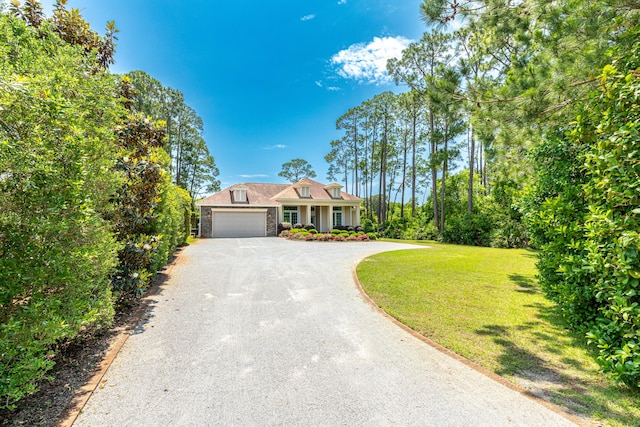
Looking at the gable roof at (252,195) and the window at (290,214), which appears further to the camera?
the window at (290,214)

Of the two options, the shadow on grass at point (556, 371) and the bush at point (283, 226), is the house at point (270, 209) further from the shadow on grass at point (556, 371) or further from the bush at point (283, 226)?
the shadow on grass at point (556, 371)

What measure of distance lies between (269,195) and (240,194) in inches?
141

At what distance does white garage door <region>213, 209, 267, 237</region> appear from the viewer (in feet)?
71.3

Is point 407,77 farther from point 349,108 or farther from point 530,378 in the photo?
point 530,378

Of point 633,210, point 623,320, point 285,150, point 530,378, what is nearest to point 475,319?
point 530,378

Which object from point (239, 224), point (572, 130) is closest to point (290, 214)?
point (239, 224)

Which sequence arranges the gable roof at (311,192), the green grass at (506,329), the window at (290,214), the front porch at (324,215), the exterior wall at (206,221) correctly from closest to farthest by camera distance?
the green grass at (506,329)
the exterior wall at (206,221)
the gable roof at (311,192)
the window at (290,214)
the front porch at (324,215)

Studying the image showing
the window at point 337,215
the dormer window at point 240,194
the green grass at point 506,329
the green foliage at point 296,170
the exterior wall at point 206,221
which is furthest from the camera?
the green foliage at point 296,170

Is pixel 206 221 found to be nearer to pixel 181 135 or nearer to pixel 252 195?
pixel 252 195

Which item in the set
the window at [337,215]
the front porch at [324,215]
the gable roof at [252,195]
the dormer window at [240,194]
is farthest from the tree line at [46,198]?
the window at [337,215]

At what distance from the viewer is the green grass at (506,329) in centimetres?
279

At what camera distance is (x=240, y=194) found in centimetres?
2309

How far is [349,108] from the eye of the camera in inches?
1167

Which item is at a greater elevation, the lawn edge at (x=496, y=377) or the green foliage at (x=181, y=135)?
the green foliage at (x=181, y=135)
